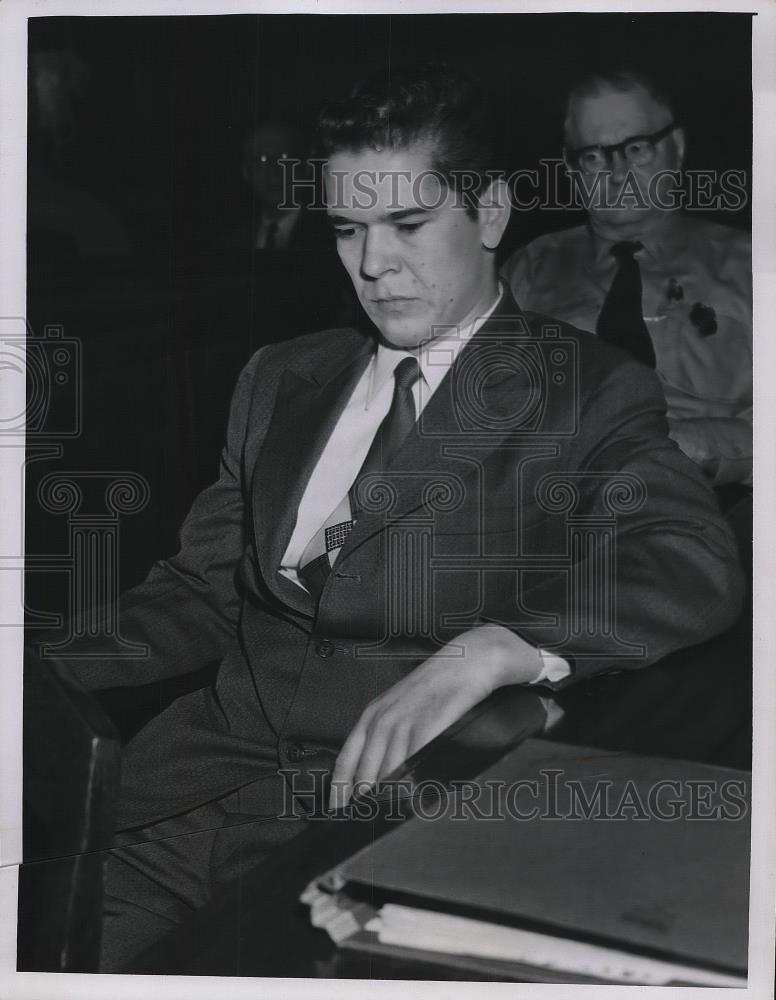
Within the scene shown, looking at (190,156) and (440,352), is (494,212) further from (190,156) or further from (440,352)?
(190,156)

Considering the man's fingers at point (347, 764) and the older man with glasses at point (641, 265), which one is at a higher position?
the older man with glasses at point (641, 265)

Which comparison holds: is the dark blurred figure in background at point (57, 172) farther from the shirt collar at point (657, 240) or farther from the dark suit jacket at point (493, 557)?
the shirt collar at point (657, 240)

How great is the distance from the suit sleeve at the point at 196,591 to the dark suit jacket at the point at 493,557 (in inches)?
2.3

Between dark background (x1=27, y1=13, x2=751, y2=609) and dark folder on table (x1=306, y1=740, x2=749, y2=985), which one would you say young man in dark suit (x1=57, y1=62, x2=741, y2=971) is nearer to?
dark background (x1=27, y1=13, x2=751, y2=609)

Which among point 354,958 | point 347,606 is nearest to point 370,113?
point 347,606

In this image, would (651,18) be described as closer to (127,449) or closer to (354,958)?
(127,449)

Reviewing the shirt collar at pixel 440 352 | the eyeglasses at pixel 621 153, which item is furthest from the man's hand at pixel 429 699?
the eyeglasses at pixel 621 153

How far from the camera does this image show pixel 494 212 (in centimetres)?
328

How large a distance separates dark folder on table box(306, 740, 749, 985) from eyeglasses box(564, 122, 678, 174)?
174 centimetres

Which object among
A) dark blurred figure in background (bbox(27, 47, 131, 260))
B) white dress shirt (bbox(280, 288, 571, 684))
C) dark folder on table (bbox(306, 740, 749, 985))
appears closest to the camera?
dark folder on table (bbox(306, 740, 749, 985))

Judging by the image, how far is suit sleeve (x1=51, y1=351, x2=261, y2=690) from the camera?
3.36 metres

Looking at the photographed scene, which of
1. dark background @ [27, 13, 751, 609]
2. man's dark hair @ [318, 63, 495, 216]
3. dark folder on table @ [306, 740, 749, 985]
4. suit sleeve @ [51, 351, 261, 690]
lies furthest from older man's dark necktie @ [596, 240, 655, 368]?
dark folder on table @ [306, 740, 749, 985]

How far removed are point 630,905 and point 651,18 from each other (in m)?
2.67

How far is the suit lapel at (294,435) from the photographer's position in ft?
10.9
